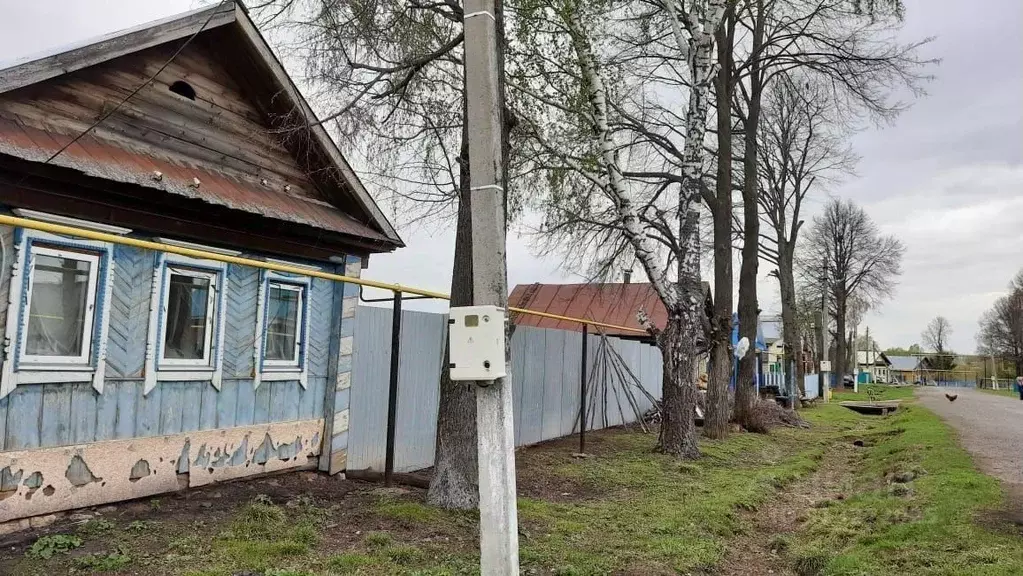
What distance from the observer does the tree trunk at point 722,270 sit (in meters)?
13.6

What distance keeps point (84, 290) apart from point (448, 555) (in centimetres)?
377

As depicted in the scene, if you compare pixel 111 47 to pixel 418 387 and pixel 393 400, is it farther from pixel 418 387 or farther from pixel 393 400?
pixel 418 387

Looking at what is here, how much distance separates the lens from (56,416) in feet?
18.3

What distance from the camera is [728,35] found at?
16.0 metres

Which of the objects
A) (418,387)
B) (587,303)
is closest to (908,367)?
(587,303)

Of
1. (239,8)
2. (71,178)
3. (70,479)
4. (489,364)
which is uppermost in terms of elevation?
(239,8)

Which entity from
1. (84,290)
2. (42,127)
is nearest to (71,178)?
(42,127)

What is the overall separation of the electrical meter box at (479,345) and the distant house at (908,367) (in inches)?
3231

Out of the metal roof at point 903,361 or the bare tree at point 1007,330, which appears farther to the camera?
the metal roof at point 903,361

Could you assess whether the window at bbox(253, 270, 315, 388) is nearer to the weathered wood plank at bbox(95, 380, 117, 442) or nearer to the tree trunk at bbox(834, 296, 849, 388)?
the weathered wood plank at bbox(95, 380, 117, 442)

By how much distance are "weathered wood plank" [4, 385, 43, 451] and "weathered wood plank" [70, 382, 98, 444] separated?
27 cm

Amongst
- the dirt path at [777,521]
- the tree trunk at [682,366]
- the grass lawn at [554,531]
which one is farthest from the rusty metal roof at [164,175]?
the dirt path at [777,521]

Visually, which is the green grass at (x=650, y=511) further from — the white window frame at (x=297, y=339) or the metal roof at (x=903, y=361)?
the metal roof at (x=903, y=361)

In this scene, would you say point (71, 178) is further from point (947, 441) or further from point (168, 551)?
point (947, 441)
